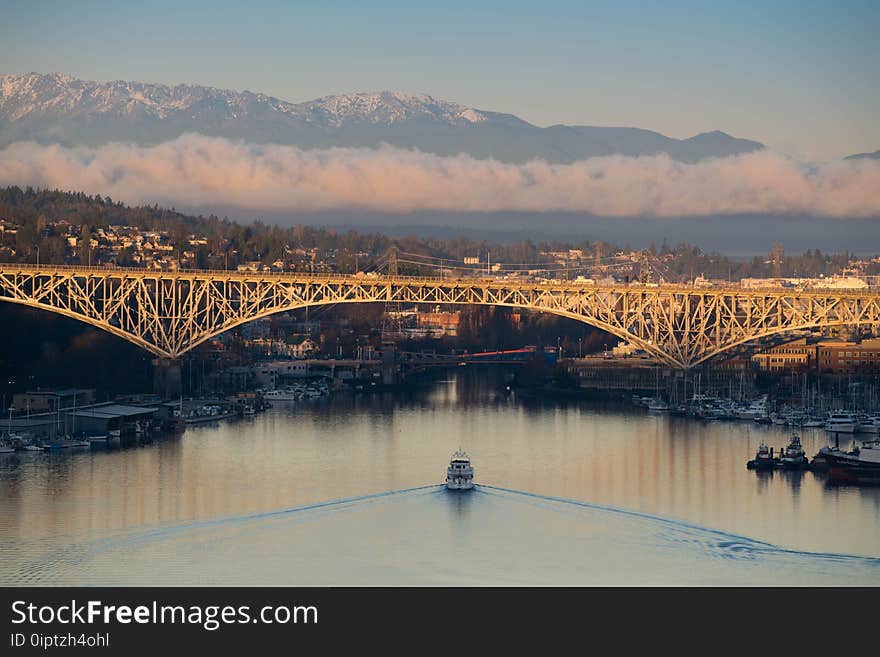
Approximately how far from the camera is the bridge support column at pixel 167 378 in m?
54.9

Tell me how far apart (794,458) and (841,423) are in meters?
8.64

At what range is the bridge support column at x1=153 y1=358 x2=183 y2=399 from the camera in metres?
54.9

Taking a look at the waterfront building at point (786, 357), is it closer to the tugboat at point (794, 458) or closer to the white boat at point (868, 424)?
the white boat at point (868, 424)

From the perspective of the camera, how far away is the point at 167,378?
56094mm

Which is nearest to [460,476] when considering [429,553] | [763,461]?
[429,553]

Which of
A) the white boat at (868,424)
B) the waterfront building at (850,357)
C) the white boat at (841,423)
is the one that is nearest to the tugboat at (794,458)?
the white boat at (841,423)

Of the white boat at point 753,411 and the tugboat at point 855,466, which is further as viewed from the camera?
the white boat at point 753,411

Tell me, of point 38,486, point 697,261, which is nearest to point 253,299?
point 38,486

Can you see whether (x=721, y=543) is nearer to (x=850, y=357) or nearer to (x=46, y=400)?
(x=46, y=400)

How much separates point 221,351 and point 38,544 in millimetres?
38414

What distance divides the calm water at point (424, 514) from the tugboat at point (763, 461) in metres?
0.70

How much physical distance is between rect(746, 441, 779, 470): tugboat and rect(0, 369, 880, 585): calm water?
70 centimetres

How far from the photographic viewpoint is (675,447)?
1699 inches

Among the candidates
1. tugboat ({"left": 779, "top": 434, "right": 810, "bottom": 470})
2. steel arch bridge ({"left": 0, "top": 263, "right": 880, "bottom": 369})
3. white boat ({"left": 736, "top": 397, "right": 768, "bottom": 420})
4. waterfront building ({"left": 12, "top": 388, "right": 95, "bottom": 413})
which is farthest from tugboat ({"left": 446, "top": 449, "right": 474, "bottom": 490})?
steel arch bridge ({"left": 0, "top": 263, "right": 880, "bottom": 369})
